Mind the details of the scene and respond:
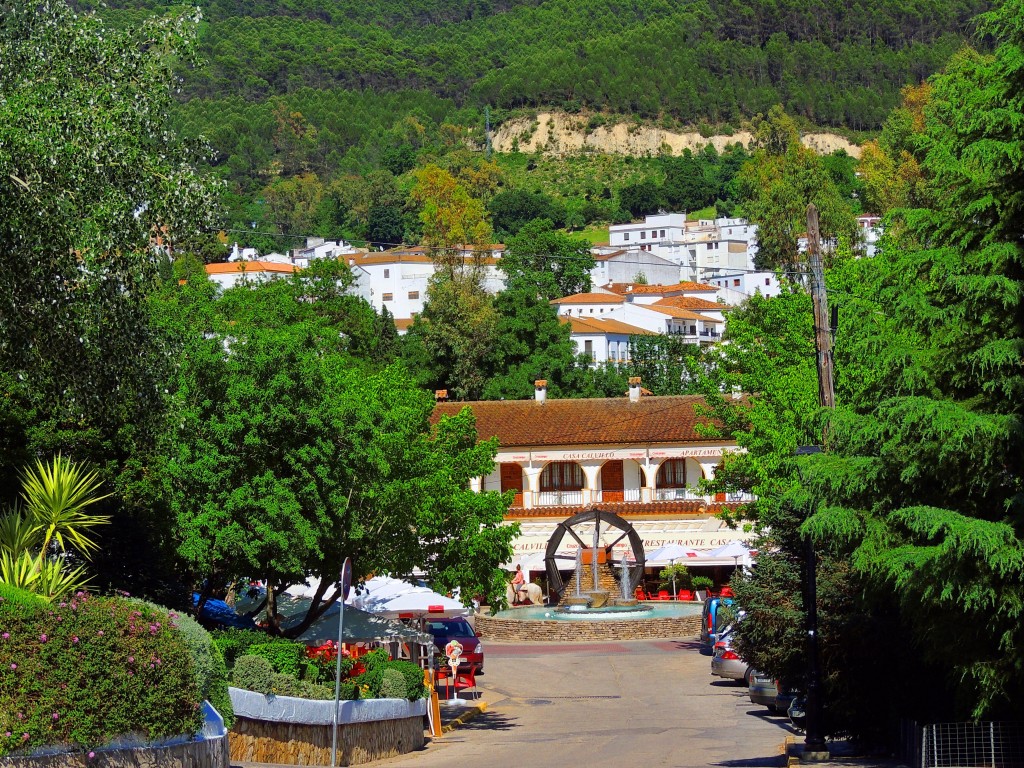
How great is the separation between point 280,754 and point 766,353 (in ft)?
68.3

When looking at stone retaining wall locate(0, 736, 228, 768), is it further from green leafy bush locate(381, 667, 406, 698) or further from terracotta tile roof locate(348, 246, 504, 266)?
terracotta tile roof locate(348, 246, 504, 266)

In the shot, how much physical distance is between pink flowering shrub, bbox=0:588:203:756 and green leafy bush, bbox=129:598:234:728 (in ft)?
1.66

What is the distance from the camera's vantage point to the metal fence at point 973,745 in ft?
53.1

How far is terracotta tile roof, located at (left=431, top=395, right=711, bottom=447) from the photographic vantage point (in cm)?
5709

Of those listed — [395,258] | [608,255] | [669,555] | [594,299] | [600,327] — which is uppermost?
[608,255]

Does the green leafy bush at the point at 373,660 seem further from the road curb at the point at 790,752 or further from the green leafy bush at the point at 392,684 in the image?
the road curb at the point at 790,752

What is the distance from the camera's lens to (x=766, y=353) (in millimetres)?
37375

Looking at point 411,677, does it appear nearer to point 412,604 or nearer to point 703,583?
point 412,604

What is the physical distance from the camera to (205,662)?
1505 cm

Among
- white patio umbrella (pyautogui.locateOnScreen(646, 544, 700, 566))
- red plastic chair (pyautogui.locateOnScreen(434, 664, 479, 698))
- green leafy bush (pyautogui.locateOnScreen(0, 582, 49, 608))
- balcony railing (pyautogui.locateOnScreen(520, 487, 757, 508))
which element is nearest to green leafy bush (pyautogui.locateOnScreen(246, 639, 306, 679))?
green leafy bush (pyautogui.locateOnScreen(0, 582, 49, 608))

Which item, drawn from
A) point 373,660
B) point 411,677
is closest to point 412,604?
point 411,677

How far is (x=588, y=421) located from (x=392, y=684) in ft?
119

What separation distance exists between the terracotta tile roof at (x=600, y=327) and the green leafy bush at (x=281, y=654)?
85.3 metres

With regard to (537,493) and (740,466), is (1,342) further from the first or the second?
(537,493)
